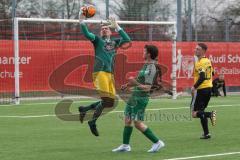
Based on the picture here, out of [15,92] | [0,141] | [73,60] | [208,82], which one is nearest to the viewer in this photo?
[0,141]

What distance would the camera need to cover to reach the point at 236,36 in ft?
113

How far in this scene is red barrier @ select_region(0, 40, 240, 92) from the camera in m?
26.9

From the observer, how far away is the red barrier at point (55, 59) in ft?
88.2

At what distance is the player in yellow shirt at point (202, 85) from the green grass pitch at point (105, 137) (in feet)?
1.51

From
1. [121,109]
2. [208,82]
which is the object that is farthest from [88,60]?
[208,82]

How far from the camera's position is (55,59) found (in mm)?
28453

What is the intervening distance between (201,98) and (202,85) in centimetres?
28

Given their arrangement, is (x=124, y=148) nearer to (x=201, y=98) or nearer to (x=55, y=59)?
(x=201, y=98)

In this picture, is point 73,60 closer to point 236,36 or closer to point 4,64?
point 4,64

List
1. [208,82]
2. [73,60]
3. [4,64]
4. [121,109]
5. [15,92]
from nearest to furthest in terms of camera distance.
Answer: [208,82] → [121,109] → [15,92] → [4,64] → [73,60]

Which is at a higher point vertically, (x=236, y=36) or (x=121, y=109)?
(x=236, y=36)

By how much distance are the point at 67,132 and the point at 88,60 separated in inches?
552

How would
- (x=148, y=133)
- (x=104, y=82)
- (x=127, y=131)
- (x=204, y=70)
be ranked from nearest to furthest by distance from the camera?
(x=148, y=133) < (x=127, y=131) < (x=104, y=82) < (x=204, y=70)

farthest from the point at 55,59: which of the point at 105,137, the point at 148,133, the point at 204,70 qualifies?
the point at 148,133
